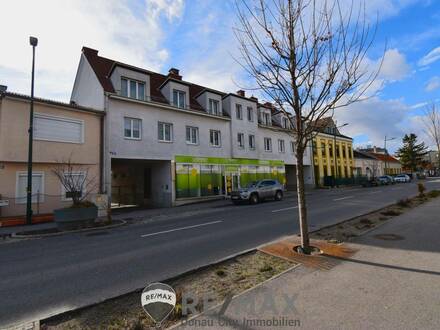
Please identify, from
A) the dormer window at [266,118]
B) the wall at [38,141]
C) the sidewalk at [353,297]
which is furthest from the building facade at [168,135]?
the sidewalk at [353,297]

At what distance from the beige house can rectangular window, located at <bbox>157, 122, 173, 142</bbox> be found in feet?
14.8

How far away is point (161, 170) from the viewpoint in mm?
22875

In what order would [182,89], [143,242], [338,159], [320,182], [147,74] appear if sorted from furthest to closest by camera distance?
[338,159] < [320,182] < [182,89] < [147,74] < [143,242]

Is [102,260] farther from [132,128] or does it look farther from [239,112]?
[239,112]

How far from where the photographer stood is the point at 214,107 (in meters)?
26.9

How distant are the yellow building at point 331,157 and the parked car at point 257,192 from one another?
17664 millimetres

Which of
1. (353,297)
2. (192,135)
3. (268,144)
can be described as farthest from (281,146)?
(353,297)

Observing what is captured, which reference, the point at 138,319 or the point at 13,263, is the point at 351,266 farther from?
the point at 13,263

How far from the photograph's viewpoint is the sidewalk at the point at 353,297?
330 cm

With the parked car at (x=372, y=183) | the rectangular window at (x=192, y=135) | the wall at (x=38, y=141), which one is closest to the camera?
the wall at (x=38, y=141)

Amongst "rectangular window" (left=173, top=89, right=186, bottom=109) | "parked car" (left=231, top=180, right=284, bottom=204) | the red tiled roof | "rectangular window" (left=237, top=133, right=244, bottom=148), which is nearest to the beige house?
the red tiled roof

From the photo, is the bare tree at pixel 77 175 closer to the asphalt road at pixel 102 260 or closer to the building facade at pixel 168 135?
the building facade at pixel 168 135

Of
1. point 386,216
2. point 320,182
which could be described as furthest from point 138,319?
point 320,182

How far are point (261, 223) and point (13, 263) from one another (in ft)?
26.6
